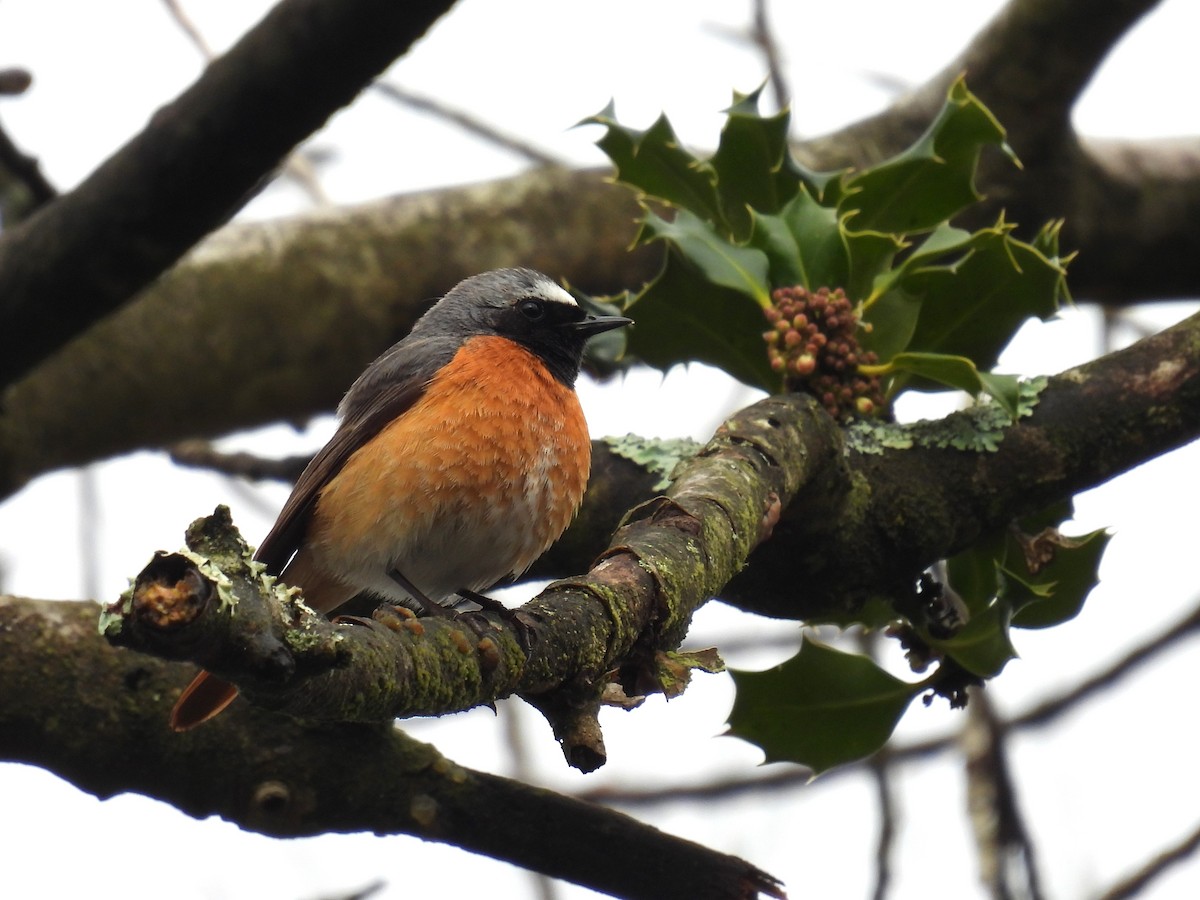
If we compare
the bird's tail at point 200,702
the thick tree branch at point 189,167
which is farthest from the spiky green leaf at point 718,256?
the bird's tail at point 200,702

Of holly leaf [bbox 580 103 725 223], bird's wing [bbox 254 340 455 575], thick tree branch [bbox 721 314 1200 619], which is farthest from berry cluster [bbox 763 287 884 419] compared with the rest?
bird's wing [bbox 254 340 455 575]

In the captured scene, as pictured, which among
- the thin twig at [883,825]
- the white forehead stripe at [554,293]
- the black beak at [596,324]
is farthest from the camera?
the white forehead stripe at [554,293]

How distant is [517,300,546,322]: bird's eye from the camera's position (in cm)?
484

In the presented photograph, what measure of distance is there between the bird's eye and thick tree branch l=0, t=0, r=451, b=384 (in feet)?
4.38

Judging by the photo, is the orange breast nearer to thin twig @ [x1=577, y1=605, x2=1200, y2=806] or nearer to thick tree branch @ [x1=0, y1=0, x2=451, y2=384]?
thick tree branch @ [x1=0, y1=0, x2=451, y2=384]

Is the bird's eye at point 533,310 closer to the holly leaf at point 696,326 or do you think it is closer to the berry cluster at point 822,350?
the holly leaf at point 696,326

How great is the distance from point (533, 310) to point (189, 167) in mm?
1612

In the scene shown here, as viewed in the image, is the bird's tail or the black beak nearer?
the bird's tail

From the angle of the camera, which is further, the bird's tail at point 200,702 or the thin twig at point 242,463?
the thin twig at point 242,463

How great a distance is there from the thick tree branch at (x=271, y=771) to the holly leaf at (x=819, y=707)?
44 centimetres

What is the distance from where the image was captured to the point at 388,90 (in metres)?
6.99

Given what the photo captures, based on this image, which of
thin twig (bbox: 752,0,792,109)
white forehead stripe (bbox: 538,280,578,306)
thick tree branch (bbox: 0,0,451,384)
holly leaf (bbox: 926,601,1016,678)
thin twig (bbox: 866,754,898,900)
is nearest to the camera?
thick tree branch (bbox: 0,0,451,384)

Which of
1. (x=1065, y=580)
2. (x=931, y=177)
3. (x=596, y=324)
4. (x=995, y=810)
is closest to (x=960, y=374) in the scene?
(x=1065, y=580)

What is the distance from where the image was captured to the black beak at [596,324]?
431 centimetres
